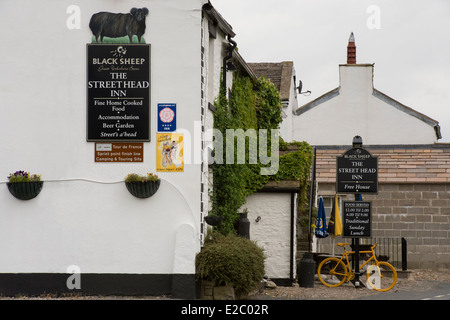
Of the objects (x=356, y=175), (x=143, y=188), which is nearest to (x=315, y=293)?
(x=356, y=175)

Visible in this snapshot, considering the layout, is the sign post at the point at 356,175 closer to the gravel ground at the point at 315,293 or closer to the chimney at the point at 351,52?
the gravel ground at the point at 315,293

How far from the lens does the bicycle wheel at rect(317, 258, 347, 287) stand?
56.3ft

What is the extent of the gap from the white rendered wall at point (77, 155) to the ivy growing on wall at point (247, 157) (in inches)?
68.3

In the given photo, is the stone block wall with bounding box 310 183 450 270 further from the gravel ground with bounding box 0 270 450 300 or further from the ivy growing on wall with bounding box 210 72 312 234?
the ivy growing on wall with bounding box 210 72 312 234

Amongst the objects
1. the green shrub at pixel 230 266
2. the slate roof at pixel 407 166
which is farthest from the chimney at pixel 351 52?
the green shrub at pixel 230 266

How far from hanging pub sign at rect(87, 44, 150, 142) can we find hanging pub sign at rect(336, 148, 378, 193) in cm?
538

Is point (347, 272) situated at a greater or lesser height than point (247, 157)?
lesser

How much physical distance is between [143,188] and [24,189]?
225cm

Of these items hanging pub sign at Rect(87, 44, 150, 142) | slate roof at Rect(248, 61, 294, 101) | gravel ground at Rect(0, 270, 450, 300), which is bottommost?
gravel ground at Rect(0, 270, 450, 300)

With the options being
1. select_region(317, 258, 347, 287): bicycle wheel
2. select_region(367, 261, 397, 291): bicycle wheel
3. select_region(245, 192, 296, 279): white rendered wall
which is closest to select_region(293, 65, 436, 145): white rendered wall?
select_region(317, 258, 347, 287): bicycle wheel

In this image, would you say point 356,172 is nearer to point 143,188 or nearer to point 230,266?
point 230,266

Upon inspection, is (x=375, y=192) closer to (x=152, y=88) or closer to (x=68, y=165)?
(x=152, y=88)

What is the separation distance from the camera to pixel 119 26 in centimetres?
1362

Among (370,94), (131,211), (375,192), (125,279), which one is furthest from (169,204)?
(370,94)
